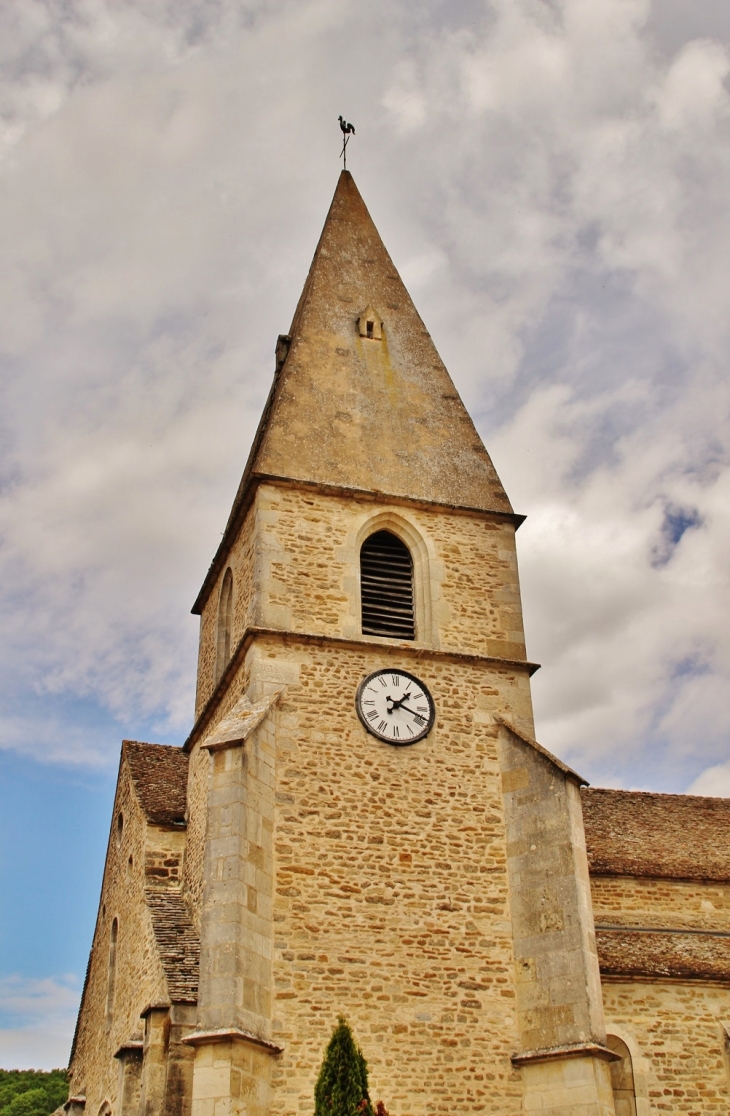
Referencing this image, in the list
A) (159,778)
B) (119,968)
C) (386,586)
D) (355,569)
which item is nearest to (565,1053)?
(386,586)

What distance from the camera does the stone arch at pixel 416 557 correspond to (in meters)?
15.5

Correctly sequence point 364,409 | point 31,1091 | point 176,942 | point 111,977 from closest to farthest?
point 176,942 < point 111,977 < point 364,409 < point 31,1091

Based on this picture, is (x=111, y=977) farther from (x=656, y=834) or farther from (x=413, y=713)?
(x=656, y=834)

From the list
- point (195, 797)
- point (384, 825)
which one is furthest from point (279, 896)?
point (195, 797)

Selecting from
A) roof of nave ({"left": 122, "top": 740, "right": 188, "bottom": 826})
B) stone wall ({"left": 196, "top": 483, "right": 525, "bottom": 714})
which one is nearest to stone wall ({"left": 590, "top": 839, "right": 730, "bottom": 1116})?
stone wall ({"left": 196, "top": 483, "right": 525, "bottom": 714})

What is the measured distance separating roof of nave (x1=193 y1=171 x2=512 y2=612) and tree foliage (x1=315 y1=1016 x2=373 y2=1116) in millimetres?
7871

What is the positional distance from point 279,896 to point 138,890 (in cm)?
451

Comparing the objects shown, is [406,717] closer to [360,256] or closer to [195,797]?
[195,797]

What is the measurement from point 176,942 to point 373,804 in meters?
3.07

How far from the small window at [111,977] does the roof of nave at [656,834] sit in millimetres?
7480

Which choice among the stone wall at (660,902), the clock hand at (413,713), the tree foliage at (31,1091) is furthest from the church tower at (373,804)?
the tree foliage at (31,1091)

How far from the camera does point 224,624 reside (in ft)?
57.3

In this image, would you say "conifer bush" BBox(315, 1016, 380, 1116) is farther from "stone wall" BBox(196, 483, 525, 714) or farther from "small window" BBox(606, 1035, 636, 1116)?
"stone wall" BBox(196, 483, 525, 714)

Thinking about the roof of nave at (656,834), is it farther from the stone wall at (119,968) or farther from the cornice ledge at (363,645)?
the stone wall at (119,968)
